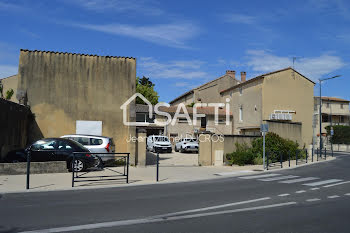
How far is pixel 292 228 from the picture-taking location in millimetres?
5918

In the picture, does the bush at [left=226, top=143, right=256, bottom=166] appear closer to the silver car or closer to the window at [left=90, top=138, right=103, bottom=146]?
the silver car

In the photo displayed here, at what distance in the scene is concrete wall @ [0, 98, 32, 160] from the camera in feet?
46.1

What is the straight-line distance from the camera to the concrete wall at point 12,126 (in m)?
14.0

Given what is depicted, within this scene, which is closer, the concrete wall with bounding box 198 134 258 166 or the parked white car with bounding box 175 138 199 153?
the concrete wall with bounding box 198 134 258 166

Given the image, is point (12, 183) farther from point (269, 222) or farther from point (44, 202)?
point (269, 222)

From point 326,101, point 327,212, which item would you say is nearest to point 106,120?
point 327,212

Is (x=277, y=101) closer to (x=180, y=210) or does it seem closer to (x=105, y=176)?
(x=105, y=176)

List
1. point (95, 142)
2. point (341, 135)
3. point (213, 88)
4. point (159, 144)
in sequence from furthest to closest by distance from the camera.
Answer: point (341, 135) → point (213, 88) → point (159, 144) → point (95, 142)

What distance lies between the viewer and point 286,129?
2677cm

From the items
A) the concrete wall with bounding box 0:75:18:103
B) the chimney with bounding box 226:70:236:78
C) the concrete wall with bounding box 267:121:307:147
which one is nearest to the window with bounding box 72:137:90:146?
the concrete wall with bounding box 267:121:307:147

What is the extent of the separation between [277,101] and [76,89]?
2216 centimetres

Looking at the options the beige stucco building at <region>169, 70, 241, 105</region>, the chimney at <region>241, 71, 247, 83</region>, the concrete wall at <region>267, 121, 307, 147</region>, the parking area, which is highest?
the chimney at <region>241, 71, 247, 83</region>

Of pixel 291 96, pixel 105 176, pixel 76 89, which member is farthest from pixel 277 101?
pixel 105 176

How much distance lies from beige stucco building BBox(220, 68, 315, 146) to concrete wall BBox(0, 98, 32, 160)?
22.7 metres
